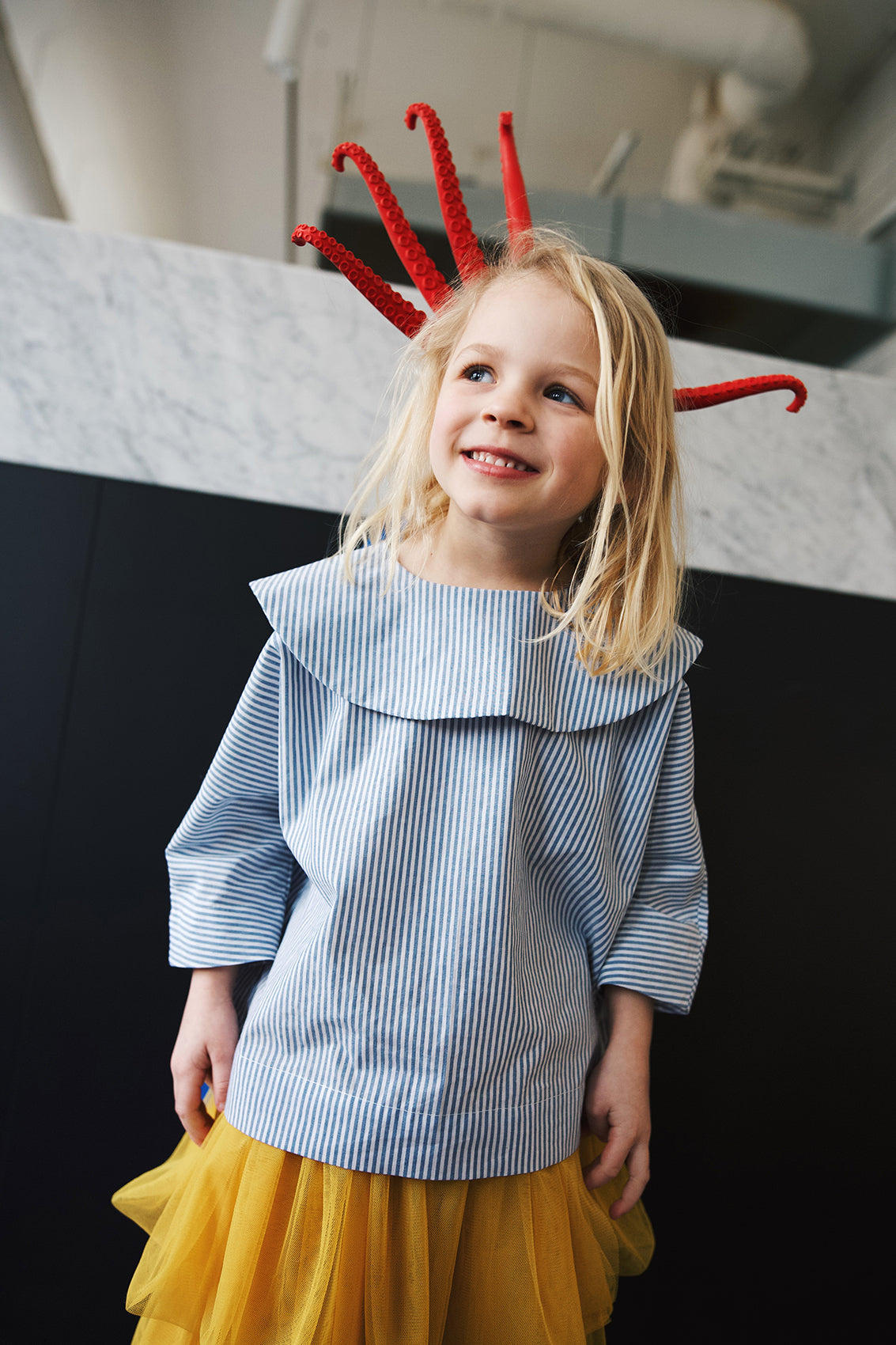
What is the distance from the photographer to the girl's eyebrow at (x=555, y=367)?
64 centimetres

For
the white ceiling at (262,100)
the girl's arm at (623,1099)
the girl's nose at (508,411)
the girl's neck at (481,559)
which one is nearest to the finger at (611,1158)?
the girl's arm at (623,1099)

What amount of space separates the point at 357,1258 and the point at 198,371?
838mm

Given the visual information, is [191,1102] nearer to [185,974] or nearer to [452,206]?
[185,974]

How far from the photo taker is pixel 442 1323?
59cm

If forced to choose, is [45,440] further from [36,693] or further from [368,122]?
[368,122]

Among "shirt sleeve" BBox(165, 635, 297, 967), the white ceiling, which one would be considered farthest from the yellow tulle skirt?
the white ceiling

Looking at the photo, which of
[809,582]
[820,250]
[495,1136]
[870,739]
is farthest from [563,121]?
[495,1136]

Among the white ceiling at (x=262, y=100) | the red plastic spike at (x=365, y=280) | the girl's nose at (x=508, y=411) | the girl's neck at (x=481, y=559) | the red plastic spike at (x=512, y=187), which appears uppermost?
the white ceiling at (x=262, y=100)

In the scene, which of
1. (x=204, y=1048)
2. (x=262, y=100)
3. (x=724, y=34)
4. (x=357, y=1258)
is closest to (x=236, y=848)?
(x=204, y=1048)

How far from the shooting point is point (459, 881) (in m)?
0.61

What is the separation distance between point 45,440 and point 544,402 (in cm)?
59

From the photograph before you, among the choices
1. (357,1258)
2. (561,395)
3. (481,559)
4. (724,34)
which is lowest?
(357,1258)

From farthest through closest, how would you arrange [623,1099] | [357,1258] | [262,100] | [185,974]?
1. [262,100]
2. [185,974]
3. [623,1099]
4. [357,1258]

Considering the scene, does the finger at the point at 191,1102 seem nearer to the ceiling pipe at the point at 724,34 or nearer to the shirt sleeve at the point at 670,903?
the shirt sleeve at the point at 670,903
